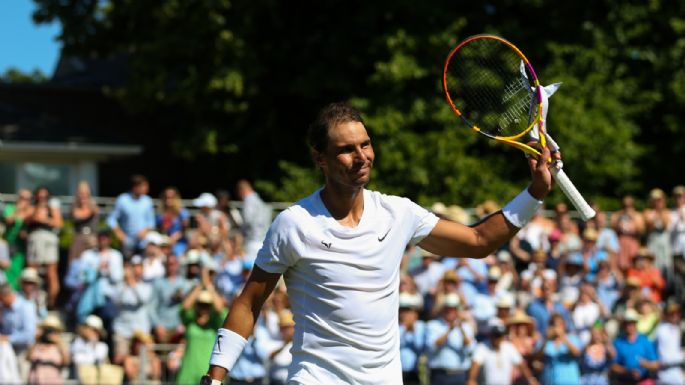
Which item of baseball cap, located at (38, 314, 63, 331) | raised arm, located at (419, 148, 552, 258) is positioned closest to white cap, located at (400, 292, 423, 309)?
baseball cap, located at (38, 314, 63, 331)

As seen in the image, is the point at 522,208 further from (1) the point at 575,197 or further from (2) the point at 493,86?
(2) the point at 493,86

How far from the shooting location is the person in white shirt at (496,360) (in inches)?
544

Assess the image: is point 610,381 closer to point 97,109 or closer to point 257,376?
point 257,376

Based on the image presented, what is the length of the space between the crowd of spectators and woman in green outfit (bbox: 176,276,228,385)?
15 millimetres

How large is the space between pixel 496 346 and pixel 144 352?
393cm

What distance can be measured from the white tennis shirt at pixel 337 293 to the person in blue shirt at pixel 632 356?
9539mm

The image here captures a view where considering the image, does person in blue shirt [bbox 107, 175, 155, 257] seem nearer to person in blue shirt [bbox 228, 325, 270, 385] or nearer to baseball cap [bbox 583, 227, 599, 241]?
person in blue shirt [bbox 228, 325, 270, 385]

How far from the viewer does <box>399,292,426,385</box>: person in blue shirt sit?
14023 millimetres

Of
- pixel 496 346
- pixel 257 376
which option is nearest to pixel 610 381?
pixel 496 346

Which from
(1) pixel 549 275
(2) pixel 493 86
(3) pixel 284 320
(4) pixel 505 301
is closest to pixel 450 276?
(4) pixel 505 301

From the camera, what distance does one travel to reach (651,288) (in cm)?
1705

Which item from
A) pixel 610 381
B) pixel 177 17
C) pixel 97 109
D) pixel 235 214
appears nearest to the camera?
pixel 610 381

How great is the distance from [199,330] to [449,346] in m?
2.82

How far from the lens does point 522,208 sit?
605 centimetres
